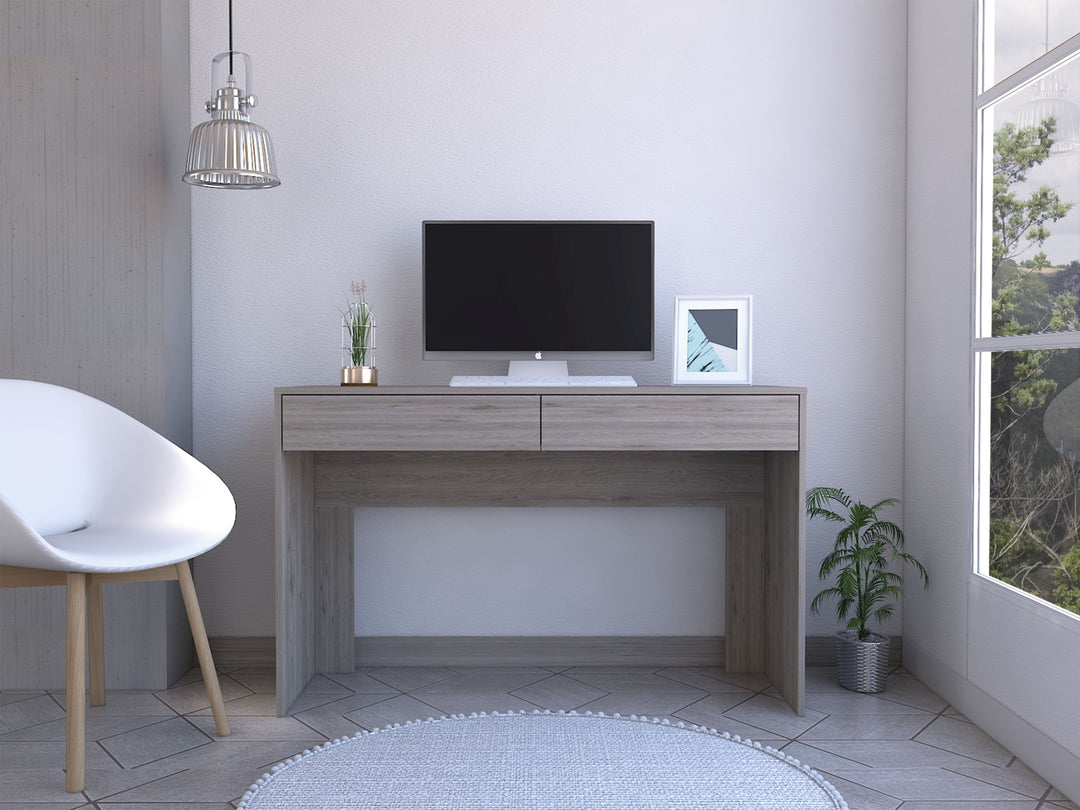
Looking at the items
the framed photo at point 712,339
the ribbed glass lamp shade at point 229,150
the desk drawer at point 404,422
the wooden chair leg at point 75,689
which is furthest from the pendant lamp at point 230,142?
the framed photo at point 712,339

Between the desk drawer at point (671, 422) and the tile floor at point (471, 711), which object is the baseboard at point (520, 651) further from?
the desk drawer at point (671, 422)

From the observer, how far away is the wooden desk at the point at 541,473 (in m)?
2.39

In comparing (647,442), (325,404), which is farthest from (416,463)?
(647,442)

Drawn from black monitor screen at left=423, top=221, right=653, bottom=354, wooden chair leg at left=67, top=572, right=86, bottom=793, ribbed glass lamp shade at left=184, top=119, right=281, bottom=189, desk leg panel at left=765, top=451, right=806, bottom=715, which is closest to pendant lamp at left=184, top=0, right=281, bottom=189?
ribbed glass lamp shade at left=184, top=119, right=281, bottom=189

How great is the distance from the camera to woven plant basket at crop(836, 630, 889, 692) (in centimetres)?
261

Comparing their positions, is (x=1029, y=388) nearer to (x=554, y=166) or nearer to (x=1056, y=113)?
(x=1056, y=113)

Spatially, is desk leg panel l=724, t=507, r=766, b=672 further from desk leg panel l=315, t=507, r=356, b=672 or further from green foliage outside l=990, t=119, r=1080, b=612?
desk leg panel l=315, t=507, r=356, b=672

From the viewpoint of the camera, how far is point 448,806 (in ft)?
5.89

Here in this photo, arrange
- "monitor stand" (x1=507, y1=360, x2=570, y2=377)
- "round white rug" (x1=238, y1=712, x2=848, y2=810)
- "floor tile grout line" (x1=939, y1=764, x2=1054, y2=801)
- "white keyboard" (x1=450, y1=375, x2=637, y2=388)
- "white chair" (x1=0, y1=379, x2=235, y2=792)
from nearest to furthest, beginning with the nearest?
"round white rug" (x1=238, y1=712, x2=848, y2=810) → "floor tile grout line" (x1=939, y1=764, x2=1054, y2=801) → "white chair" (x1=0, y1=379, x2=235, y2=792) → "white keyboard" (x1=450, y1=375, x2=637, y2=388) → "monitor stand" (x1=507, y1=360, x2=570, y2=377)

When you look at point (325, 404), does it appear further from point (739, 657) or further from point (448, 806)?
point (739, 657)

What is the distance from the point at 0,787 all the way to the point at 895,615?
97.1 inches

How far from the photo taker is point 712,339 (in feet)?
8.72

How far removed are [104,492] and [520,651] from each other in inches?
51.4

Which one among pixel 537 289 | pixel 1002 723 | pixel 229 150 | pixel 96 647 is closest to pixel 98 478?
pixel 96 647
